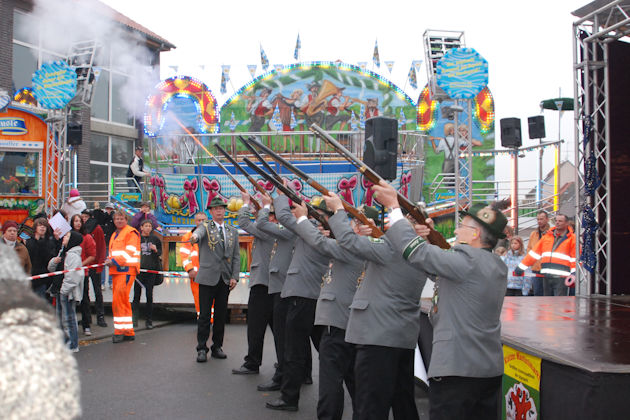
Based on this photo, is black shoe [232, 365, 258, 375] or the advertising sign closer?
the advertising sign

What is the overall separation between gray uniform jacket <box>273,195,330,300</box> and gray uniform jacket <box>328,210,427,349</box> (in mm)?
1761

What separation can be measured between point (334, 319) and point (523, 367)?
1.49 m

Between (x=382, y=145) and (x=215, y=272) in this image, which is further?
(x=215, y=272)

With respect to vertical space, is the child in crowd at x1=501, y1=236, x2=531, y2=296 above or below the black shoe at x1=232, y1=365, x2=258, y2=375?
above

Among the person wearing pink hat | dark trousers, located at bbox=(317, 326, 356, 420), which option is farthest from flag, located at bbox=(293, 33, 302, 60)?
dark trousers, located at bbox=(317, 326, 356, 420)

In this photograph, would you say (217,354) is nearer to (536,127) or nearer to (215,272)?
(215,272)

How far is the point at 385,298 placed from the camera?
4.42 m

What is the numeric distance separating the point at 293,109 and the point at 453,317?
86.5 ft

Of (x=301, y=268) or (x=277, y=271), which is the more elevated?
(x=301, y=268)

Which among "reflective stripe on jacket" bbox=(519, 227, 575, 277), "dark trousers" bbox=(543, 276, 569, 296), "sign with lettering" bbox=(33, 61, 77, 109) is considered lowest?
"dark trousers" bbox=(543, 276, 569, 296)

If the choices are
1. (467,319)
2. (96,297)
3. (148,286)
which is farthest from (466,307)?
(96,297)

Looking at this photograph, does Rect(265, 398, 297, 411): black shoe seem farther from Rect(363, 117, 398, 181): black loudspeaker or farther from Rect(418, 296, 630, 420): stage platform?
Rect(363, 117, 398, 181): black loudspeaker

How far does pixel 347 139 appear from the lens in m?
17.5

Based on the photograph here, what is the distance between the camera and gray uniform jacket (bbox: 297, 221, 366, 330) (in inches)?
202
